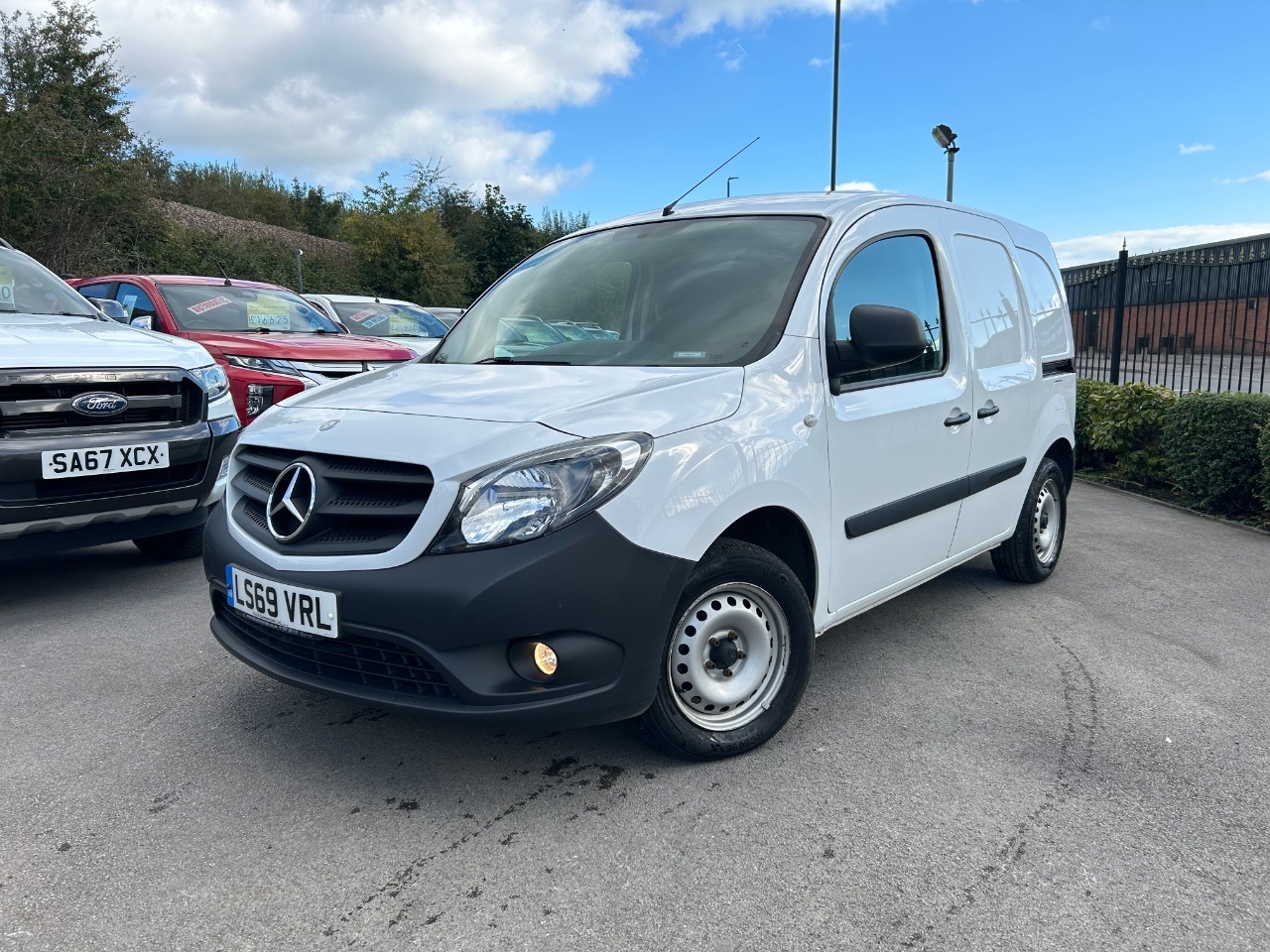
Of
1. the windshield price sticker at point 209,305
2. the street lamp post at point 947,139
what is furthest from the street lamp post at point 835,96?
the windshield price sticker at point 209,305

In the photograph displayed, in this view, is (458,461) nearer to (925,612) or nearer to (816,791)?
(816,791)

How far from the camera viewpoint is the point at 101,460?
4234 mm

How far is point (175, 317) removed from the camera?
23.4 ft

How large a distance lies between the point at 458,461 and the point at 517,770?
1023mm

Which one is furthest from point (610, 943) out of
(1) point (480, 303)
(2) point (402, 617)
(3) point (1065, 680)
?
(1) point (480, 303)

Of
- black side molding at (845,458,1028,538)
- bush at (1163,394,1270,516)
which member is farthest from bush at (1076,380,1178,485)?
black side molding at (845,458,1028,538)

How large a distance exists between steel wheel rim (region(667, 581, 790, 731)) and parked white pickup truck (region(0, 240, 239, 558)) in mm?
2175

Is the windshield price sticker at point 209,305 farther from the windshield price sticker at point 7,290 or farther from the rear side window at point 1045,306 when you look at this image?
the rear side window at point 1045,306

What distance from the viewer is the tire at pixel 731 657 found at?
2729 mm

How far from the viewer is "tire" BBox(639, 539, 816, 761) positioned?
273 centimetres

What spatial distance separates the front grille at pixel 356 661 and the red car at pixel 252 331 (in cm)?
393

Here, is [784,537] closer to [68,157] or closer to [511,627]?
[511,627]

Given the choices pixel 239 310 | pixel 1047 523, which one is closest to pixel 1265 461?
pixel 1047 523

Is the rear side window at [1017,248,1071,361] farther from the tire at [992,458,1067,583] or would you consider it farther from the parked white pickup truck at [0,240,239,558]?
the parked white pickup truck at [0,240,239,558]
